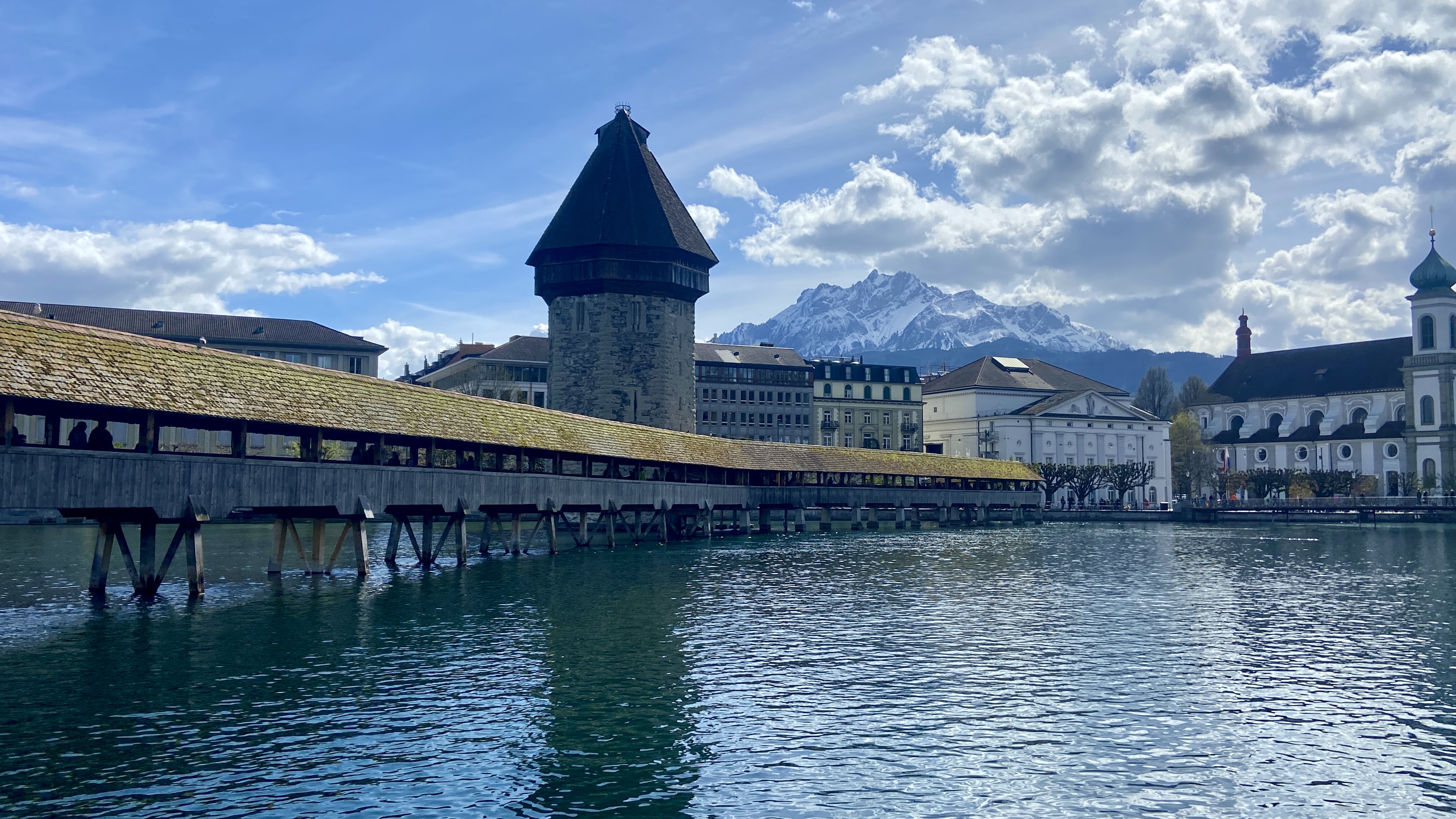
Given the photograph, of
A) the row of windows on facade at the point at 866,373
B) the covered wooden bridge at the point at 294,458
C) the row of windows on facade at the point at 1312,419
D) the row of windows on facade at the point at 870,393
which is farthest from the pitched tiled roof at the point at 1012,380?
the covered wooden bridge at the point at 294,458

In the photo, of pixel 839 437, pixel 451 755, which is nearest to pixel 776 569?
pixel 451 755

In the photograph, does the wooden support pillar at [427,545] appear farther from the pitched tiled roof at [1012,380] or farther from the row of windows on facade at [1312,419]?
the row of windows on facade at [1312,419]

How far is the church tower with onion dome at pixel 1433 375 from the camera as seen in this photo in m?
98.5

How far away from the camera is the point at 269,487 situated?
28031 millimetres

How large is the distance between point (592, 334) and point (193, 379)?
4552 centimetres

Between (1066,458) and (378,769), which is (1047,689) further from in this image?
(1066,458)

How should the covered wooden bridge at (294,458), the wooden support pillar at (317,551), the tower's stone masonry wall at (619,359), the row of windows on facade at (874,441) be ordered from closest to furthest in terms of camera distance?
the covered wooden bridge at (294,458), the wooden support pillar at (317,551), the tower's stone masonry wall at (619,359), the row of windows on facade at (874,441)

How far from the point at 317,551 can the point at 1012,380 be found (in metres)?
96.7

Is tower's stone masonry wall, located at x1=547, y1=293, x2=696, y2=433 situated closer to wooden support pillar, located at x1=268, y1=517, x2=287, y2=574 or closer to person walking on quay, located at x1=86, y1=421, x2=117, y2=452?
wooden support pillar, located at x1=268, y1=517, x2=287, y2=574

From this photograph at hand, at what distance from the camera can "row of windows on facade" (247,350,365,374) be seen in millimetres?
85750

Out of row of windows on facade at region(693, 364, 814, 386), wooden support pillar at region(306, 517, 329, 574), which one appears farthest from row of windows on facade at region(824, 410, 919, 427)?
wooden support pillar at region(306, 517, 329, 574)

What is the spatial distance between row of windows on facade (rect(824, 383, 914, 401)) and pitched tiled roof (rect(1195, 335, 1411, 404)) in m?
38.9

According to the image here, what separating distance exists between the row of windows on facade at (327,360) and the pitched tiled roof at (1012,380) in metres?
60.6

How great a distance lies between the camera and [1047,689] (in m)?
17.7
